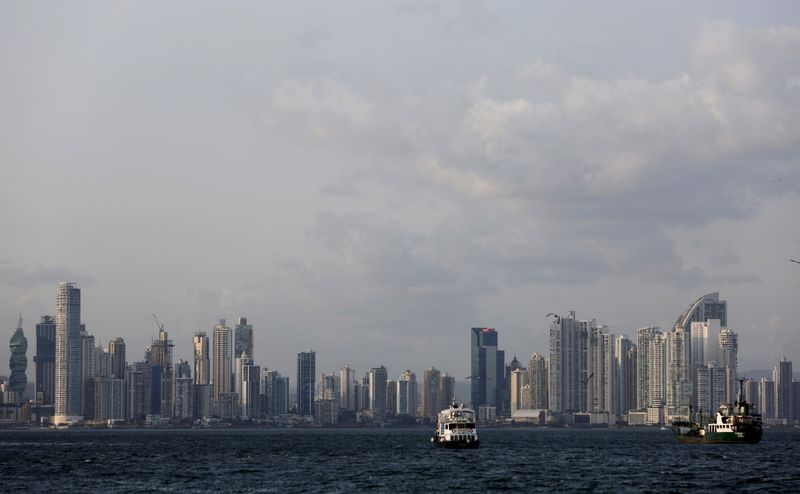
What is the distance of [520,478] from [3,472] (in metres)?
84.0

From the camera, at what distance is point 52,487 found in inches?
6378

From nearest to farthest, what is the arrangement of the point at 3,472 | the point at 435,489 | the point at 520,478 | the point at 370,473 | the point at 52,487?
the point at 435,489
the point at 52,487
the point at 520,478
the point at 370,473
the point at 3,472

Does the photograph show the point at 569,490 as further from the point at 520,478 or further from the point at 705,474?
the point at 705,474

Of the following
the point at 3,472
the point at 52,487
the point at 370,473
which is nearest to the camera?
the point at 52,487

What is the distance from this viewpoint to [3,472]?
652ft

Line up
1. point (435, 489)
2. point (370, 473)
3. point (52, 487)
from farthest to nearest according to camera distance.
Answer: point (370, 473)
point (52, 487)
point (435, 489)

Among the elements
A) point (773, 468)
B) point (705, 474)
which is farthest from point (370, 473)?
point (773, 468)

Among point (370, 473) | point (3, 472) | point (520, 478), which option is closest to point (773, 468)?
point (520, 478)

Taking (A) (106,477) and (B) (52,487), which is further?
(A) (106,477)

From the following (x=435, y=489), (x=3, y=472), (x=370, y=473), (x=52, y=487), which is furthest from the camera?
(x=3, y=472)

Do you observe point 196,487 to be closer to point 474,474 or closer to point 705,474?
A: point 474,474

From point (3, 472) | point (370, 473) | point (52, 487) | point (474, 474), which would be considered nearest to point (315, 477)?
point (370, 473)

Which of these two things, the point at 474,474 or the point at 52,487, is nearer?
the point at 52,487

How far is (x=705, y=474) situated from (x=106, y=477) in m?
86.3
